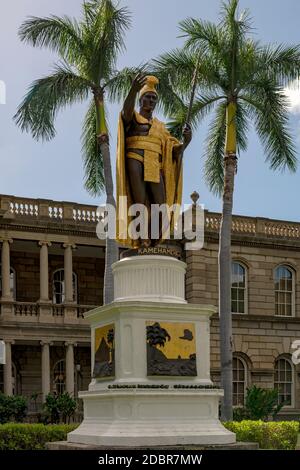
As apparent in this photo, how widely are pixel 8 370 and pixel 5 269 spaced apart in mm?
3747

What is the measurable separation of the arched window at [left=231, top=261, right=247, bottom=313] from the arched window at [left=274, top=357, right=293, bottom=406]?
298cm

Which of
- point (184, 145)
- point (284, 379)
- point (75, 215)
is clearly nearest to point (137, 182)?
point (184, 145)

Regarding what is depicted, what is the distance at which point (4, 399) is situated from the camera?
29.9 m

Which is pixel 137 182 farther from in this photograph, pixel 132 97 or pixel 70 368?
pixel 70 368

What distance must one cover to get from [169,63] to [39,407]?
15.9 meters

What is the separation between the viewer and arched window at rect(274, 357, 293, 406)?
39.0 meters

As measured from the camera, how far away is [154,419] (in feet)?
42.2

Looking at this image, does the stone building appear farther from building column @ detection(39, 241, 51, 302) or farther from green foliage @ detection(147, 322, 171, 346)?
green foliage @ detection(147, 322, 171, 346)

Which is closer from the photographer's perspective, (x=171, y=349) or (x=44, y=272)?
(x=171, y=349)

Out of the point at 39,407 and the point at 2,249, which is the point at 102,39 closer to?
the point at 2,249

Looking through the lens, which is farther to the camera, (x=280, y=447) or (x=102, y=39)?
(x=102, y=39)

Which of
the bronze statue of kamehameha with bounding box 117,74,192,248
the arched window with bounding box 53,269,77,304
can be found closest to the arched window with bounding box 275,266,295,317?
the arched window with bounding box 53,269,77,304

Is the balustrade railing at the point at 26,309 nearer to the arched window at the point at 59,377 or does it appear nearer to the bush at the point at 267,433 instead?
the arched window at the point at 59,377
